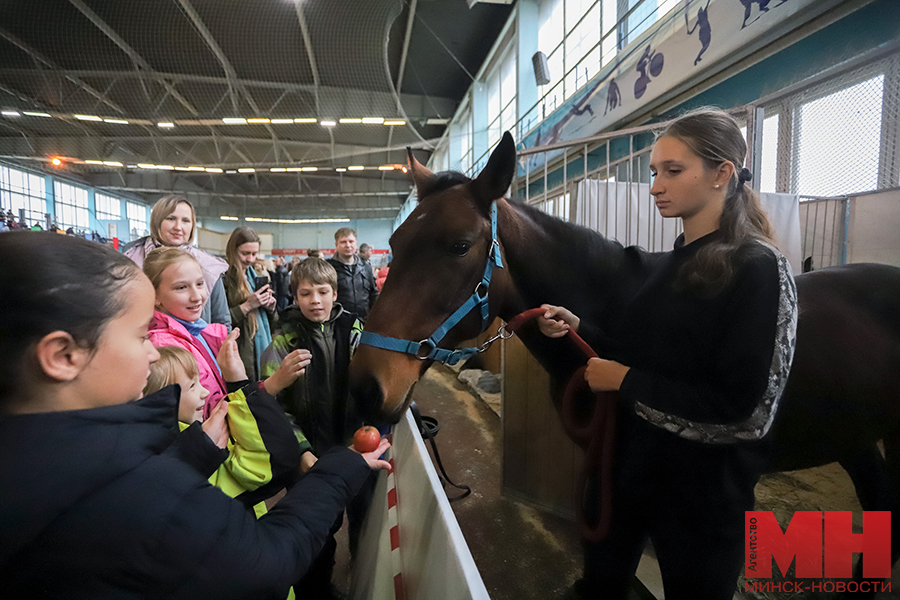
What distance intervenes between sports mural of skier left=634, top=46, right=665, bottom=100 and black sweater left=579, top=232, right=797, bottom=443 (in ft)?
14.9

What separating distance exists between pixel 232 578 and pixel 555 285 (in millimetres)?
1149

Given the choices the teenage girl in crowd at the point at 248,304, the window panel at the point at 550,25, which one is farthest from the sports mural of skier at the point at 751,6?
the window panel at the point at 550,25

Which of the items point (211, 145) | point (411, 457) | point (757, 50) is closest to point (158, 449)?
point (411, 457)

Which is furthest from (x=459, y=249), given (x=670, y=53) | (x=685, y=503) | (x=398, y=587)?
(x=670, y=53)

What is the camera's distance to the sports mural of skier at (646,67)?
4.33m

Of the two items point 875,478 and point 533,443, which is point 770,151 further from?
point 533,443

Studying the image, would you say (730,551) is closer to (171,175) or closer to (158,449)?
(158,449)

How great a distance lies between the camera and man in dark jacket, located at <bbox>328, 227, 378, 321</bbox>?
14.0 feet

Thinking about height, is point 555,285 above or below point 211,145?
below

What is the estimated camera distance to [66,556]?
18.9 inches

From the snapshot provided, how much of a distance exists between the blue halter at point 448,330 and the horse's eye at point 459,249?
9cm

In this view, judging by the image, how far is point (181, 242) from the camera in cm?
233

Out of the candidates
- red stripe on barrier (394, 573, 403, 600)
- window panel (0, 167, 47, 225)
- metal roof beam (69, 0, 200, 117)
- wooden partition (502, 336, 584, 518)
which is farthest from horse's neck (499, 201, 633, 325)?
window panel (0, 167, 47, 225)

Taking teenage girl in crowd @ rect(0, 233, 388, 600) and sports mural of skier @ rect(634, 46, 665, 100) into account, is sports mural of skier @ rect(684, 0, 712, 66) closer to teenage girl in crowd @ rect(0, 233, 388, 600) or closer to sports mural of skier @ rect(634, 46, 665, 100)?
sports mural of skier @ rect(634, 46, 665, 100)
